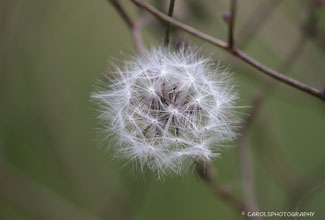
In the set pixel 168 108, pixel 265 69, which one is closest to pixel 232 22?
pixel 265 69

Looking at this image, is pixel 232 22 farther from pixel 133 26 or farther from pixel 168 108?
pixel 133 26

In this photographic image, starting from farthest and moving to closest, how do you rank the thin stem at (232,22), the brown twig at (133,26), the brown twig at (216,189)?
the brown twig at (216,189) < the brown twig at (133,26) < the thin stem at (232,22)

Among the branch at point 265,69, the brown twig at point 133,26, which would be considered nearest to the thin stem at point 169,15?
the branch at point 265,69

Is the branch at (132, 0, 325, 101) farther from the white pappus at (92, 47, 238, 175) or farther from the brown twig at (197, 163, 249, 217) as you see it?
the brown twig at (197, 163, 249, 217)

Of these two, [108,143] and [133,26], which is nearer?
[108,143]

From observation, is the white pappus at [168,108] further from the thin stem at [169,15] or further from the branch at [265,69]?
the branch at [265,69]

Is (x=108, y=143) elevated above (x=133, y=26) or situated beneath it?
situated beneath
